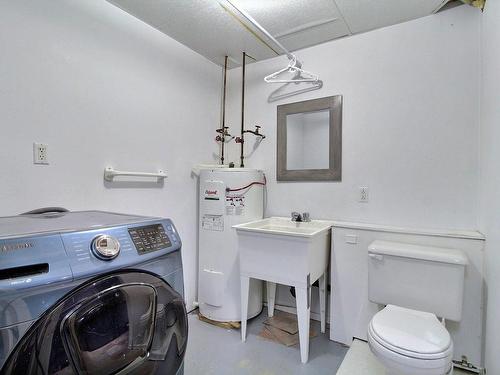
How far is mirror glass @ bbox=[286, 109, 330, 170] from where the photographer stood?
7.27 feet

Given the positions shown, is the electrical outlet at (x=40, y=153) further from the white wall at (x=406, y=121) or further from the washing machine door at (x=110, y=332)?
the white wall at (x=406, y=121)

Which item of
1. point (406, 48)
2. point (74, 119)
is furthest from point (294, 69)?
point (74, 119)

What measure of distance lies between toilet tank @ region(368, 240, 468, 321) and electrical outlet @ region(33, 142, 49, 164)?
1.94 meters

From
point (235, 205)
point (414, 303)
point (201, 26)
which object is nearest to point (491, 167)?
point (414, 303)

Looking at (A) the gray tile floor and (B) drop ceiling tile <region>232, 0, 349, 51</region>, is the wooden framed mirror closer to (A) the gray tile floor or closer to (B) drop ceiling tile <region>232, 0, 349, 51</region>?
(B) drop ceiling tile <region>232, 0, 349, 51</region>

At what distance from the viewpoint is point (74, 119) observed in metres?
1.58

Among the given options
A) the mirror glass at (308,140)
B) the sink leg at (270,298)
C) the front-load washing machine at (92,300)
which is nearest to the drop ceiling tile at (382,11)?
the mirror glass at (308,140)

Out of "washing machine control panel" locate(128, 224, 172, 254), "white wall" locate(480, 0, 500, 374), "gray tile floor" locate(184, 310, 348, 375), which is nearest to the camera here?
"washing machine control panel" locate(128, 224, 172, 254)

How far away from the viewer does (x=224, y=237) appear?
7.22 ft

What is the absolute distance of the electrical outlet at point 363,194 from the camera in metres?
2.04

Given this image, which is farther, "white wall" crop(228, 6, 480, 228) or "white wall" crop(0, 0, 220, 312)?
"white wall" crop(228, 6, 480, 228)

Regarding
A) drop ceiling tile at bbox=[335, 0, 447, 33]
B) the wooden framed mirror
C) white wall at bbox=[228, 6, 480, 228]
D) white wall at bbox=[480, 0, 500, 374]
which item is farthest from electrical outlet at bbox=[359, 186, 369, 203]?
drop ceiling tile at bbox=[335, 0, 447, 33]

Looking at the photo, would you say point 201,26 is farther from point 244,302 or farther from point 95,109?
point 244,302

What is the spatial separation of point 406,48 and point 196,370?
2.52 m
